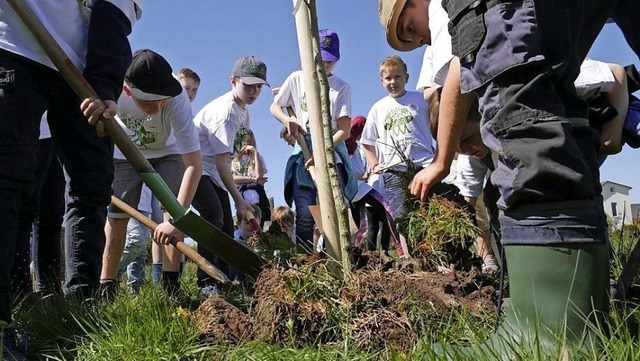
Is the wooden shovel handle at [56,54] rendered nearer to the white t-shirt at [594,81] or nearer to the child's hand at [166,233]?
the child's hand at [166,233]

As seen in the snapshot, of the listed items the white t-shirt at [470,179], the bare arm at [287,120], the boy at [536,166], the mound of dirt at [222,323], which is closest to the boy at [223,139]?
the bare arm at [287,120]

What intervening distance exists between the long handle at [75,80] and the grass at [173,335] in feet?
1.34

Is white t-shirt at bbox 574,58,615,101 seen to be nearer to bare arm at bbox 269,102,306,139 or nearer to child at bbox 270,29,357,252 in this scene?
child at bbox 270,29,357,252

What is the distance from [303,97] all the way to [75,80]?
3.02 metres

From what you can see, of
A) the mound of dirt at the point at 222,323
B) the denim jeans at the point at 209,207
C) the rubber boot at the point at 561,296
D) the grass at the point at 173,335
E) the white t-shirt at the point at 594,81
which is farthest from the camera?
the denim jeans at the point at 209,207

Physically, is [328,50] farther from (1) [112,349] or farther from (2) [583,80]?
(1) [112,349]

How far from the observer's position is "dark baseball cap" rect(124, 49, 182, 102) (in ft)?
11.4

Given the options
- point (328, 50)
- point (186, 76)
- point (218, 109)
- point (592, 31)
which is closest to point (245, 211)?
point (218, 109)

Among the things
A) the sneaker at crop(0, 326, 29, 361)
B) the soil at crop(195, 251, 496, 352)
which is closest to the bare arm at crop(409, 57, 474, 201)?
the soil at crop(195, 251, 496, 352)

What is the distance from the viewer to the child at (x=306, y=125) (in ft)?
15.6

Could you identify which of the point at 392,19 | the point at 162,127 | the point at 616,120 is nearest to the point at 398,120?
the point at 162,127

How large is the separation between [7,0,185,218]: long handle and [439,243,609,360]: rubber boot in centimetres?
156

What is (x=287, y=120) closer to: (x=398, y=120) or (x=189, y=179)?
(x=398, y=120)

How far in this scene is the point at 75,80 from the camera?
2.28m
